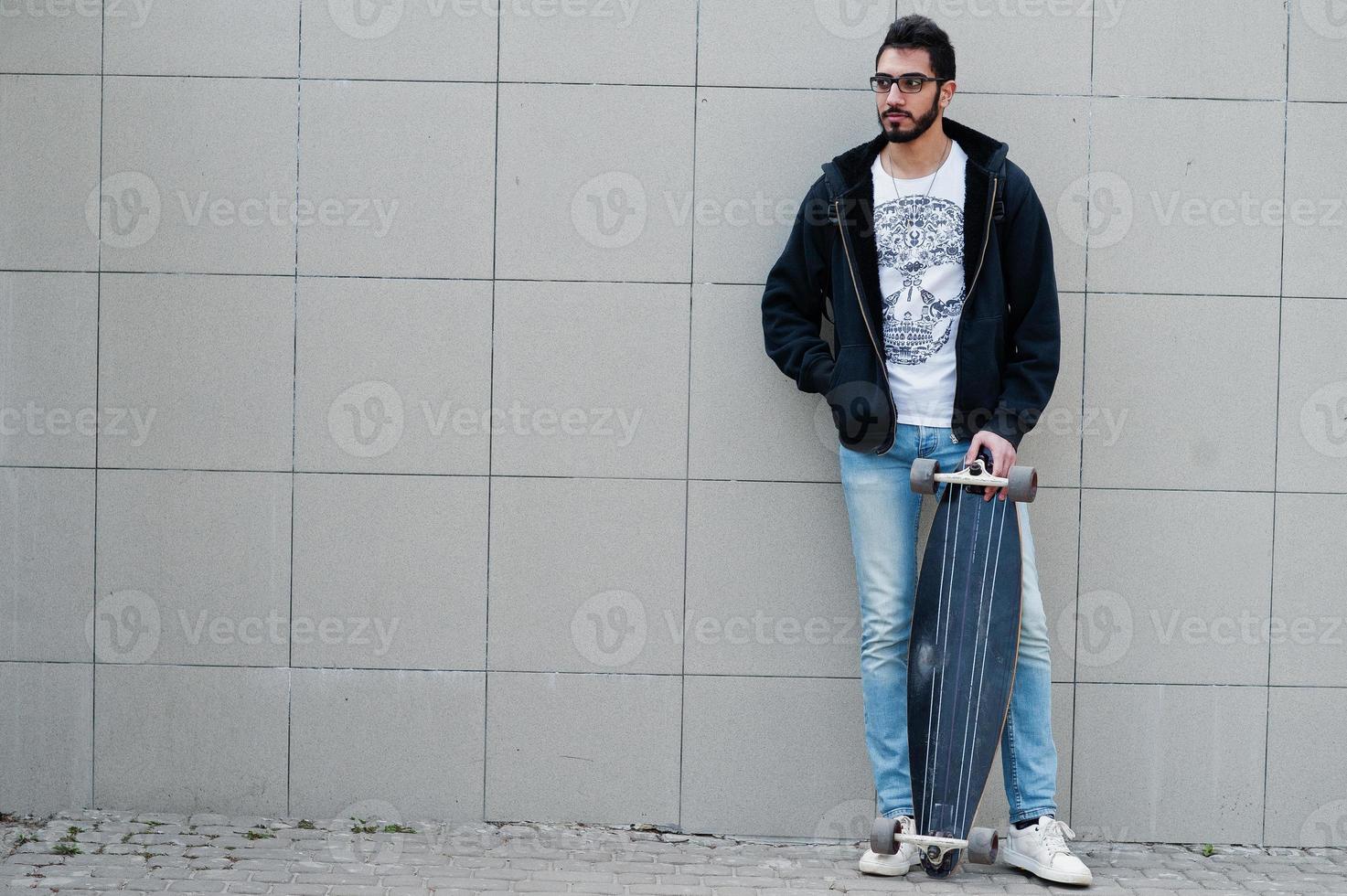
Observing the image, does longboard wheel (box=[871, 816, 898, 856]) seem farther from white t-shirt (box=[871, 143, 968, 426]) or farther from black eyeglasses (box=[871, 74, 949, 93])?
black eyeglasses (box=[871, 74, 949, 93])

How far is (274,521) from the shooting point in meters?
3.60

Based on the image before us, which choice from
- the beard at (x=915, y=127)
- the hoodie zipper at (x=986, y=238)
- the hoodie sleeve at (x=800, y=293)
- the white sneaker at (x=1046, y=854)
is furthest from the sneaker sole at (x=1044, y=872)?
the beard at (x=915, y=127)

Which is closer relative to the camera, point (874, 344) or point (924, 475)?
point (924, 475)

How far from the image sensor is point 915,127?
3201 mm

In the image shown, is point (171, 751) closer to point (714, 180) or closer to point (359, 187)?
point (359, 187)

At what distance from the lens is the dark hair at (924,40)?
3.16m

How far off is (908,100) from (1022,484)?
3.26ft

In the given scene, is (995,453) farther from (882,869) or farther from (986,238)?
(882,869)

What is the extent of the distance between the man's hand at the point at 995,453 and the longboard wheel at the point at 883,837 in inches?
32.3

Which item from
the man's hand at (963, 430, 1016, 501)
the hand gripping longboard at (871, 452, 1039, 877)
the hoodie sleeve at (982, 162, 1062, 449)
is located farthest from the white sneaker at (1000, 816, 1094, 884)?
the hoodie sleeve at (982, 162, 1062, 449)

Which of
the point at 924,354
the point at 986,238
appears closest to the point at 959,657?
the point at 924,354

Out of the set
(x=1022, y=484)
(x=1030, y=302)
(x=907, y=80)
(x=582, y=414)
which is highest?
(x=907, y=80)

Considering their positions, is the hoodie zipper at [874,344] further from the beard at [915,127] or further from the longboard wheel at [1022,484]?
the longboard wheel at [1022,484]

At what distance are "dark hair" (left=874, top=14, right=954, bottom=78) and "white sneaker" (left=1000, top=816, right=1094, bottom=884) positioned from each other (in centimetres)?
190
